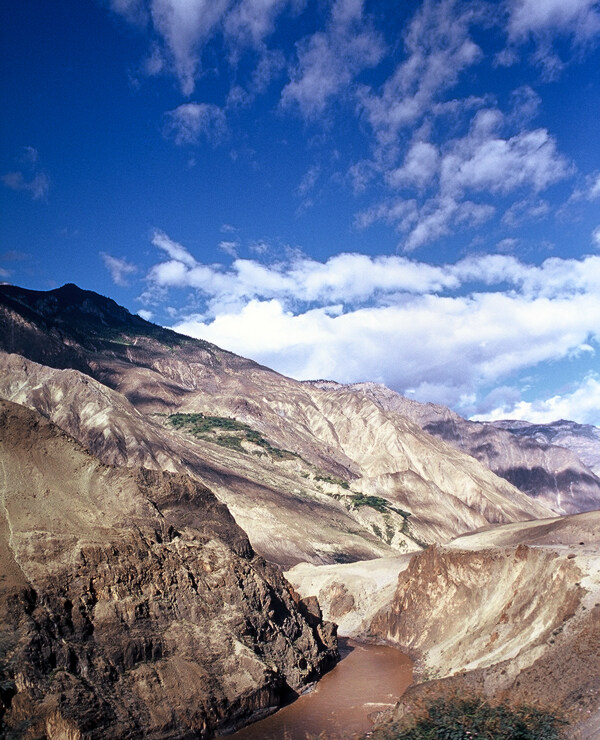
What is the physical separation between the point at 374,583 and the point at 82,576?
39436 millimetres

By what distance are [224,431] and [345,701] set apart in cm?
12012

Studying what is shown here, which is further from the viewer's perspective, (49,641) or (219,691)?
(219,691)

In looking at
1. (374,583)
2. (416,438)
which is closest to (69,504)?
(374,583)

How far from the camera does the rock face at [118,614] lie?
891 inches

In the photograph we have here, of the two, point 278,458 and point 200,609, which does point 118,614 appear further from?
point 278,458

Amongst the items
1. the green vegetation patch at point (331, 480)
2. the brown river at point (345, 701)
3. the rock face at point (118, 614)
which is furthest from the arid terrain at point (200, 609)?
the green vegetation patch at point (331, 480)

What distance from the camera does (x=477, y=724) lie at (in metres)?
17.4

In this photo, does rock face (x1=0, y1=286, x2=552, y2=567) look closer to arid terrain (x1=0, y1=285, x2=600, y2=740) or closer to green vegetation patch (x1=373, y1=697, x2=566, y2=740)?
arid terrain (x1=0, y1=285, x2=600, y2=740)

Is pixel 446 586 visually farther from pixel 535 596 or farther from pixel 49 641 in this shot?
pixel 49 641

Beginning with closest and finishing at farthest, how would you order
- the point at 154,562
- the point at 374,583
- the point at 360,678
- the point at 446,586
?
the point at 154,562, the point at 360,678, the point at 446,586, the point at 374,583

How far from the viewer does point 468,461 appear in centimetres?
18562

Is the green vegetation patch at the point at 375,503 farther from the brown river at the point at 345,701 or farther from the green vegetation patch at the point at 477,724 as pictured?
the green vegetation patch at the point at 477,724

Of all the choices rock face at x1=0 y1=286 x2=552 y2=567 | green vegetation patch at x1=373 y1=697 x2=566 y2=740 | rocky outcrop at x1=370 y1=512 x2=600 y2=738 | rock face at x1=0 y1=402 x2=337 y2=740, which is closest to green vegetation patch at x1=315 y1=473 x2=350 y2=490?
rock face at x1=0 y1=286 x2=552 y2=567

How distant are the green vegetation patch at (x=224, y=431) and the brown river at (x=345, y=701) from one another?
98375 millimetres
